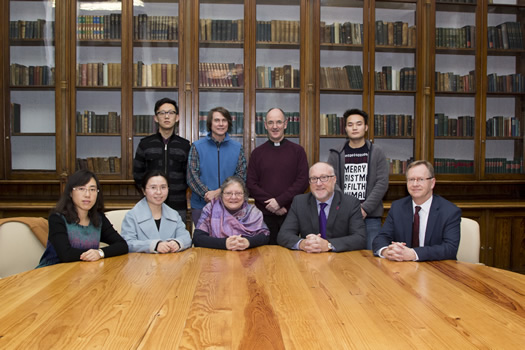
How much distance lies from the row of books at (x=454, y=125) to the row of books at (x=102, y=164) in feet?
10.5

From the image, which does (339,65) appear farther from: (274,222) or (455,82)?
(274,222)

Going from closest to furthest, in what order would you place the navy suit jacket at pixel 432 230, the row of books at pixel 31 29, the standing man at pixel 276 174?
the navy suit jacket at pixel 432 230
the standing man at pixel 276 174
the row of books at pixel 31 29

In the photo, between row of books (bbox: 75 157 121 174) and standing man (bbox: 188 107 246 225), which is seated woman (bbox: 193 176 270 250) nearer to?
standing man (bbox: 188 107 246 225)

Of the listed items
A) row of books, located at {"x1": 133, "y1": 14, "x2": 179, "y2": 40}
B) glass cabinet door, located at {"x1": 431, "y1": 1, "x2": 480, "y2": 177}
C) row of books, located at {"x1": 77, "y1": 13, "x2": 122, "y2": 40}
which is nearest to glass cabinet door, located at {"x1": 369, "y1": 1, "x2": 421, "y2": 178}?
glass cabinet door, located at {"x1": 431, "y1": 1, "x2": 480, "y2": 177}

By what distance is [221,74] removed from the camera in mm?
4273

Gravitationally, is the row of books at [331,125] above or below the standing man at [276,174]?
above

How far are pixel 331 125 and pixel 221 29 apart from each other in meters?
1.43

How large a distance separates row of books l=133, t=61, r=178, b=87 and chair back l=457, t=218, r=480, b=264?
2919 millimetres

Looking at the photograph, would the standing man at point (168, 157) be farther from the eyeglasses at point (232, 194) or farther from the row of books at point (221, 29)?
the row of books at point (221, 29)

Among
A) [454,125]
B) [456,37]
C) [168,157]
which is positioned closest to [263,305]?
[168,157]

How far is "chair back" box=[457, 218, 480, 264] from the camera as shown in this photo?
2406 mm

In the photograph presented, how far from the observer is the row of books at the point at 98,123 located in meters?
4.23

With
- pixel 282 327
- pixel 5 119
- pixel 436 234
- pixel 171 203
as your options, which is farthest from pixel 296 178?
pixel 5 119

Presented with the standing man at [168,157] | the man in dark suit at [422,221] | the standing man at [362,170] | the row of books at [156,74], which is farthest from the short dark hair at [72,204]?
the row of books at [156,74]
